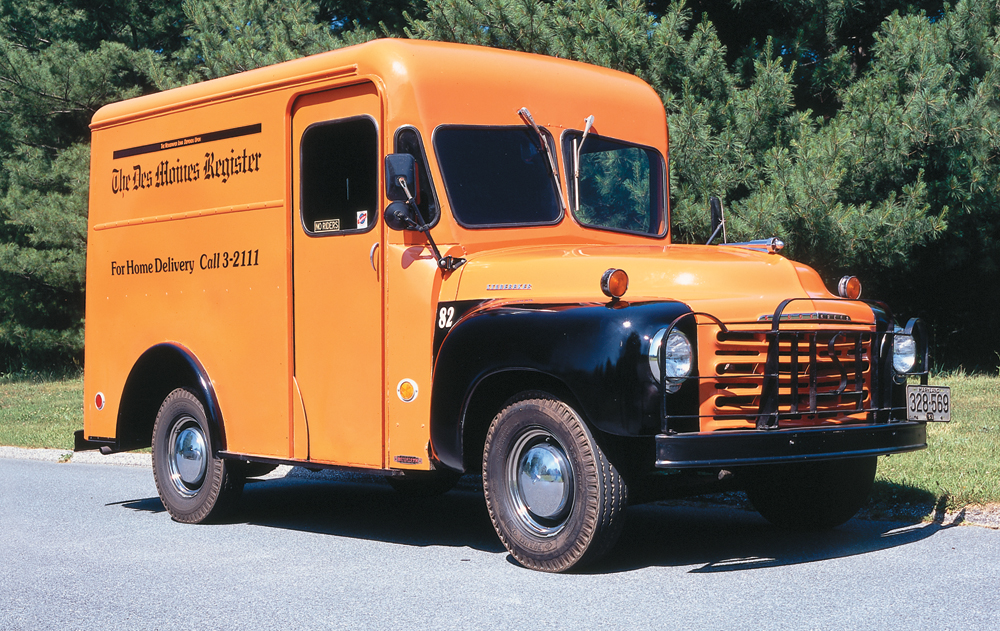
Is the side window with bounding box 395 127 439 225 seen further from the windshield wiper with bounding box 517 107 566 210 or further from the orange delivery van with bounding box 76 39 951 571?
the windshield wiper with bounding box 517 107 566 210

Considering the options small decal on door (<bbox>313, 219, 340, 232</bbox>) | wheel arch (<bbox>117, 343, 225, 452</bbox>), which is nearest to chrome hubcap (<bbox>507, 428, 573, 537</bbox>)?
small decal on door (<bbox>313, 219, 340, 232</bbox>)

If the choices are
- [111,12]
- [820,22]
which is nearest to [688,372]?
[820,22]

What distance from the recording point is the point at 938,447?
9703 mm

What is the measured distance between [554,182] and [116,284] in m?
3.93

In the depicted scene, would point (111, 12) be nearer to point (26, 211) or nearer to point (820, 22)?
point (26, 211)

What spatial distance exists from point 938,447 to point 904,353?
3367 millimetres

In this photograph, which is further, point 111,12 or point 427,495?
point 111,12

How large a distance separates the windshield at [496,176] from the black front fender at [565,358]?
83 cm

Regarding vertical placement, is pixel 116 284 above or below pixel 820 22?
below

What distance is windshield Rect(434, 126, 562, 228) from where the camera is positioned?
274 inches

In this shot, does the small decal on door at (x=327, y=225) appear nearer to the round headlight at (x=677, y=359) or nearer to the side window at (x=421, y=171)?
the side window at (x=421, y=171)

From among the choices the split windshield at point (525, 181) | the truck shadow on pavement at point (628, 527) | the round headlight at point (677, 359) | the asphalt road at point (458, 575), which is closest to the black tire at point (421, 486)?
the truck shadow on pavement at point (628, 527)

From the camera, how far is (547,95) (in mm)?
7496

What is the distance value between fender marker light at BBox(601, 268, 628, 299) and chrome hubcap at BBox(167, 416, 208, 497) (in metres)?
3.79
